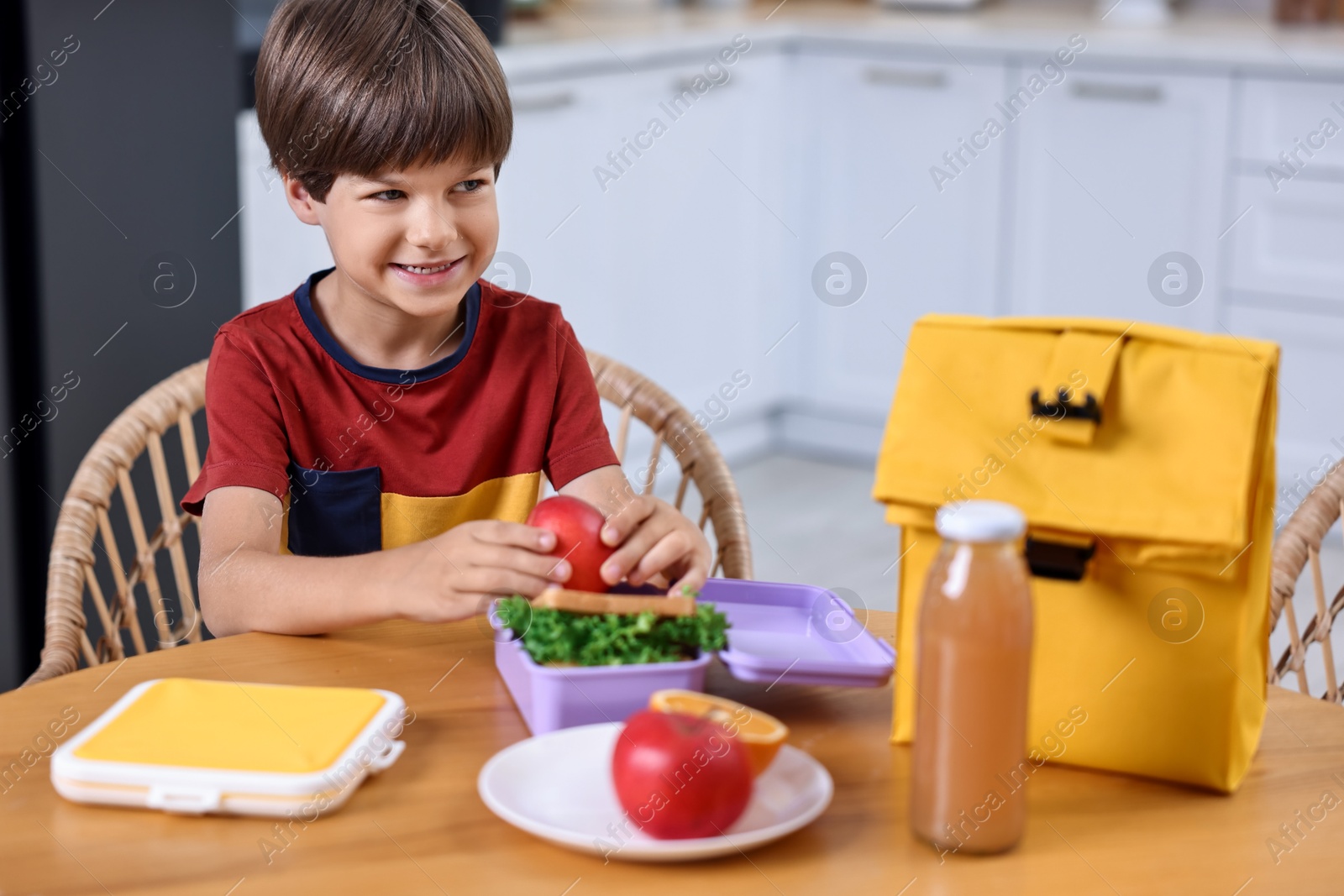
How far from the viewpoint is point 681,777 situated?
71 cm

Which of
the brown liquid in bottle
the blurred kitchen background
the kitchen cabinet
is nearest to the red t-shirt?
the brown liquid in bottle

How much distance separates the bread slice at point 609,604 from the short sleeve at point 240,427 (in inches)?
13.9

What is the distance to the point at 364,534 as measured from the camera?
1.25 m

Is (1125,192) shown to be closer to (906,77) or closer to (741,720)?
(906,77)

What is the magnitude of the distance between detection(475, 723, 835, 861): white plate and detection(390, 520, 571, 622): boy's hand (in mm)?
125

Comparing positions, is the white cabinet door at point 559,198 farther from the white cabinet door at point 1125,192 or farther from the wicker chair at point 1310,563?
the wicker chair at point 1310,563

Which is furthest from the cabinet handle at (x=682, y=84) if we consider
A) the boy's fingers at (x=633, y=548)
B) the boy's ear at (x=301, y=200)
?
the boy's fingers at (x=633, y=548)

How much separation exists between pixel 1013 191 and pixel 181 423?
81.6 inches

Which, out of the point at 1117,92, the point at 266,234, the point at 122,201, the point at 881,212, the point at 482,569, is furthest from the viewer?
the point at 881,212

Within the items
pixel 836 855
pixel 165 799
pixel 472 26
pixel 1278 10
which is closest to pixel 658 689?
pixel 836 855

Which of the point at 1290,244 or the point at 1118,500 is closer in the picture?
the point at 1118,500

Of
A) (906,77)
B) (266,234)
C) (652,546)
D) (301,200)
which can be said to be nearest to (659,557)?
(652,546)

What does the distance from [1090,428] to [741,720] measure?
0.23 m

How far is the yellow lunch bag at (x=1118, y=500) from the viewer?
78 cm
